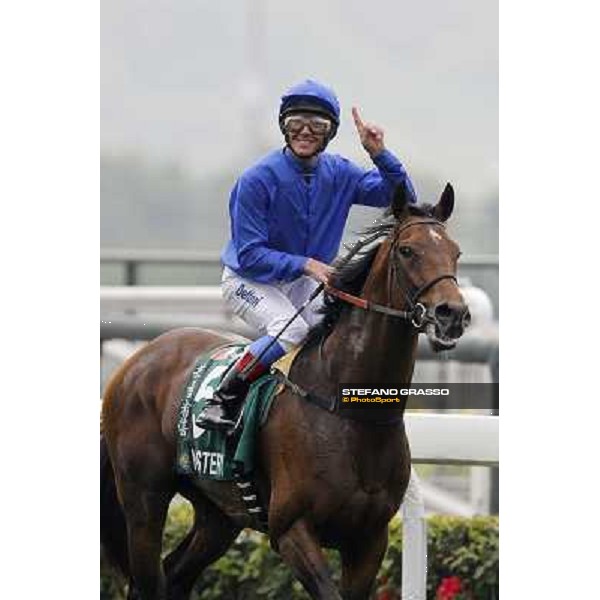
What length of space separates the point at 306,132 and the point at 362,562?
1.38 meters

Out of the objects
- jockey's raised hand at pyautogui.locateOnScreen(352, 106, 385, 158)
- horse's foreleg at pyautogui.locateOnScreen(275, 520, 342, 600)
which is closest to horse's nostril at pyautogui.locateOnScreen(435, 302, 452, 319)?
jockey's raised hand at pyautogui.locateOnScreen(352, 106, 385, 158)

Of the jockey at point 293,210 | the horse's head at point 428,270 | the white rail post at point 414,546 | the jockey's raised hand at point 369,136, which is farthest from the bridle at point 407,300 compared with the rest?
the white rail post at point 414,546

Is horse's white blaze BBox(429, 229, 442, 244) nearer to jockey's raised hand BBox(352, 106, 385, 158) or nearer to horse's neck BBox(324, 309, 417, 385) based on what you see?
horse's neck BBox(324, 309, 417, 385)

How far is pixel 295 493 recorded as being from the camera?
698 cm

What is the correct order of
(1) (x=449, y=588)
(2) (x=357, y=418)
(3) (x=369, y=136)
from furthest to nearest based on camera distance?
(1) (x=449, y=588)
(3) (x=369, y=136)
(2) (x=357, y=418)

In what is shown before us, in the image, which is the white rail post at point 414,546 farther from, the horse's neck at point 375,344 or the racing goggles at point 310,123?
the racing goggles at point 310,123

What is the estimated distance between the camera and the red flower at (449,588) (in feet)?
26.7

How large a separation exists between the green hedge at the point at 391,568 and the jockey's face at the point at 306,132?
5.80ft

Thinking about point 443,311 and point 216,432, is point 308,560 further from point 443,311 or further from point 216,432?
point 443,311

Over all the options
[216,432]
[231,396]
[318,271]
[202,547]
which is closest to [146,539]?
→ [202,547]

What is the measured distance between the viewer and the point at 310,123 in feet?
23.5
